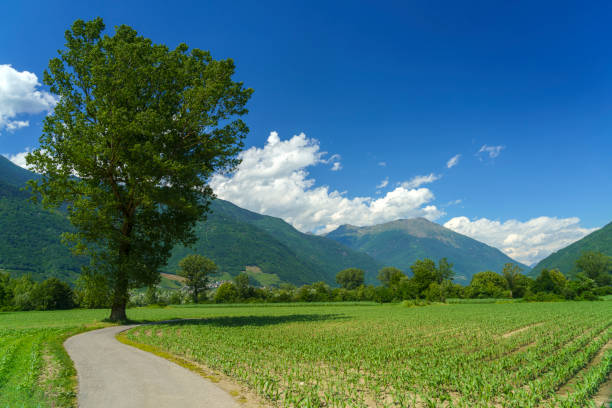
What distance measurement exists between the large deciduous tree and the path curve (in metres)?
13.8

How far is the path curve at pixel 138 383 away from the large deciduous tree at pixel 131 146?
1380 centimetres

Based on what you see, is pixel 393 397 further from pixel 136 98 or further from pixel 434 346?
pixel 136 98

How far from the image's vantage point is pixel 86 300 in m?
27.1

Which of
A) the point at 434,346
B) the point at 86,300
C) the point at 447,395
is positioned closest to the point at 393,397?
the point at 447,395

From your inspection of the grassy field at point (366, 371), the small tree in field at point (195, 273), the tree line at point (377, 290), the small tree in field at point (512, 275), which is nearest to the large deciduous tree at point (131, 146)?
the grassy field at point (366, 371)

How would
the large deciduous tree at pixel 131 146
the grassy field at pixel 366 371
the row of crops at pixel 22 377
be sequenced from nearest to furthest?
the row of crops at pixel 22 377
the grassy field at pixel 366 371
the large deciduous tree at pixel 131 146

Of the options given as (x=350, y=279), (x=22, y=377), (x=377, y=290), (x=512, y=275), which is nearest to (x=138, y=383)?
(x=22, y=377)

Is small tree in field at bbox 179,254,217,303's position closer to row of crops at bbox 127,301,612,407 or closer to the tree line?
the tree line

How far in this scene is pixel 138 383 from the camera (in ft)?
31.7

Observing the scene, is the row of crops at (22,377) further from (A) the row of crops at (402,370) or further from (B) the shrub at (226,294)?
(B) the shrub at (226,294)

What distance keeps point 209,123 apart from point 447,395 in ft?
85.2

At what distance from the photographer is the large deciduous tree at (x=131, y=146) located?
25125mm

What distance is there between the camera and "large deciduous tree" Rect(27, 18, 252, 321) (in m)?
25.1

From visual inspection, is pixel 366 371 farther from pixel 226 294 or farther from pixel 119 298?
pixel 226 294
